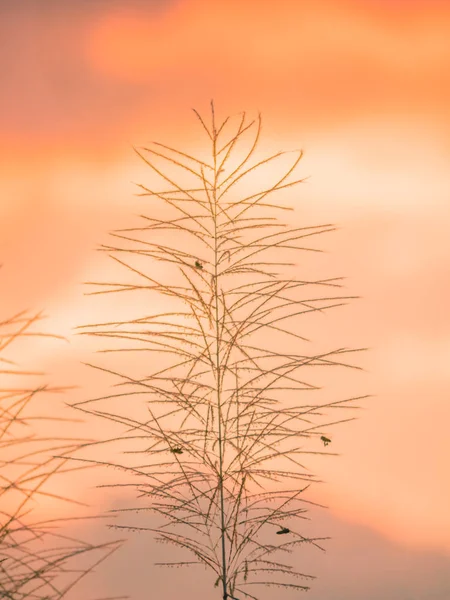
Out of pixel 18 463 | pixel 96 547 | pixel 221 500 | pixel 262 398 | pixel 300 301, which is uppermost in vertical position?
pixel 300 301

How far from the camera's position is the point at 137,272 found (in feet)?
26.1

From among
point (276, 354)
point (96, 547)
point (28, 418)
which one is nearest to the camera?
point (96, 547)

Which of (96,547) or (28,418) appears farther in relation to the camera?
(28,418)

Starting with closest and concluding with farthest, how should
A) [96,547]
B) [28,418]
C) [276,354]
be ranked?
[96,547], [28,418], [276,354]

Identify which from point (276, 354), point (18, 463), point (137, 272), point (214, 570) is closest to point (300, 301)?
point (276, 354)

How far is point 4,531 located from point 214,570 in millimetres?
2668

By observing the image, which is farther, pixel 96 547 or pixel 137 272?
pixel 137 272

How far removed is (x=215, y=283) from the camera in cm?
830

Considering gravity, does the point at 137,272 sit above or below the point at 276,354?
above

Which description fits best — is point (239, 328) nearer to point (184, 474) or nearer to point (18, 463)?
point (184, 474)

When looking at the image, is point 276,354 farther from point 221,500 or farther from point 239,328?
point 221,500

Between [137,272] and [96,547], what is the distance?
9.93ft

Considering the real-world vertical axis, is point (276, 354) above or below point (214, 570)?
above

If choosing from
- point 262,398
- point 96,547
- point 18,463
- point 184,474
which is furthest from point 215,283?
point 96,547
